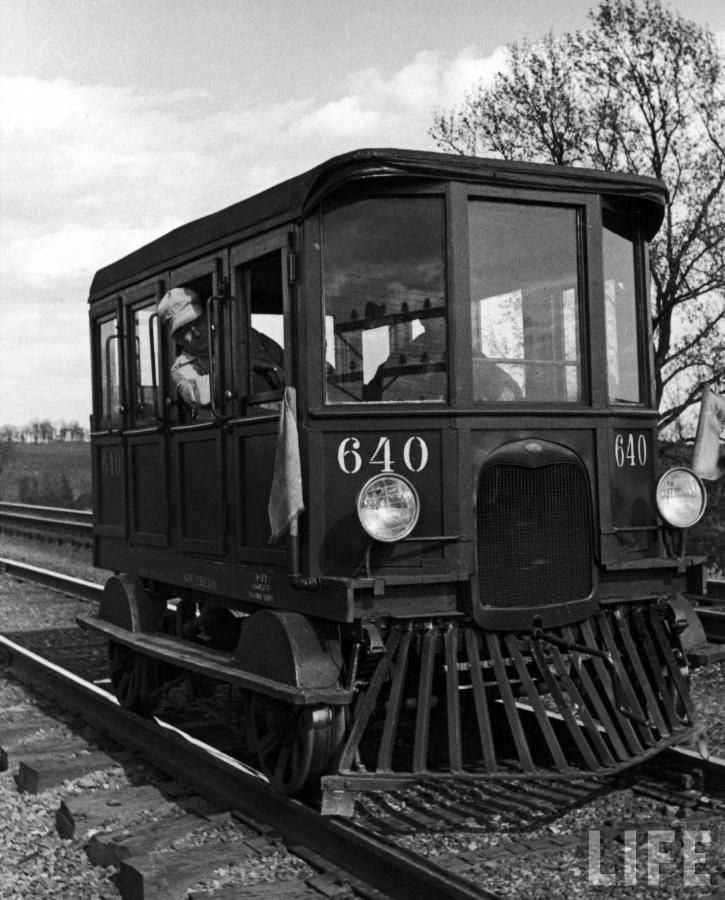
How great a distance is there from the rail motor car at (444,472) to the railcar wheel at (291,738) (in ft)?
0.05

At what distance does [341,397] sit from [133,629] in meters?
2.68

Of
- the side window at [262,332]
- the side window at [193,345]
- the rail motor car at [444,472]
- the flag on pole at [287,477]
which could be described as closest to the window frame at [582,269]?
the rail motor car at [444,472]

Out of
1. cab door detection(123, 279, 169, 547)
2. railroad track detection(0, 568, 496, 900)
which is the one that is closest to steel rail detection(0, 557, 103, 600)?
cab door detection(123, 279, 169, 547)

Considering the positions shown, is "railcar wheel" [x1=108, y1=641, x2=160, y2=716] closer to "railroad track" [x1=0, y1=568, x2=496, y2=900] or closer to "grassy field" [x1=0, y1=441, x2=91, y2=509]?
"railroad track" [x1=0, y1=568, x2=496, y2=900]

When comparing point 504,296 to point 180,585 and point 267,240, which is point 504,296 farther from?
point 180,585

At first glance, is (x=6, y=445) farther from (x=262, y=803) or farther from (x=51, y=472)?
(x=262, y=803)

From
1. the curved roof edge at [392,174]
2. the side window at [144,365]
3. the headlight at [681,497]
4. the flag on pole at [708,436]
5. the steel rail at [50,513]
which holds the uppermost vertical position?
the curved roof edge at [392,174]

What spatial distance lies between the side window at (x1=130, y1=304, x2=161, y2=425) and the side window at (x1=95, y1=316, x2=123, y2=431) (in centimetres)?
25

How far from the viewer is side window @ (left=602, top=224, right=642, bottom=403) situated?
599 cm

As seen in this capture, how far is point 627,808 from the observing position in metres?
5.35

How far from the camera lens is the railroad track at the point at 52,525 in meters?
19.1

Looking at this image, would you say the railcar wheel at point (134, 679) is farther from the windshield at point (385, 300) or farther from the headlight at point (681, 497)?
the headlight at point (681, 497)

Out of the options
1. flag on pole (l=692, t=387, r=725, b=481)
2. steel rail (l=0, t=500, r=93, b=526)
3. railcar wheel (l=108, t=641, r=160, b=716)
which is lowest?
railcar wheel (l=108, t=641, r=160, b=716)

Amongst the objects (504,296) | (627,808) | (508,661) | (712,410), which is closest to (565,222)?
(504,296)
